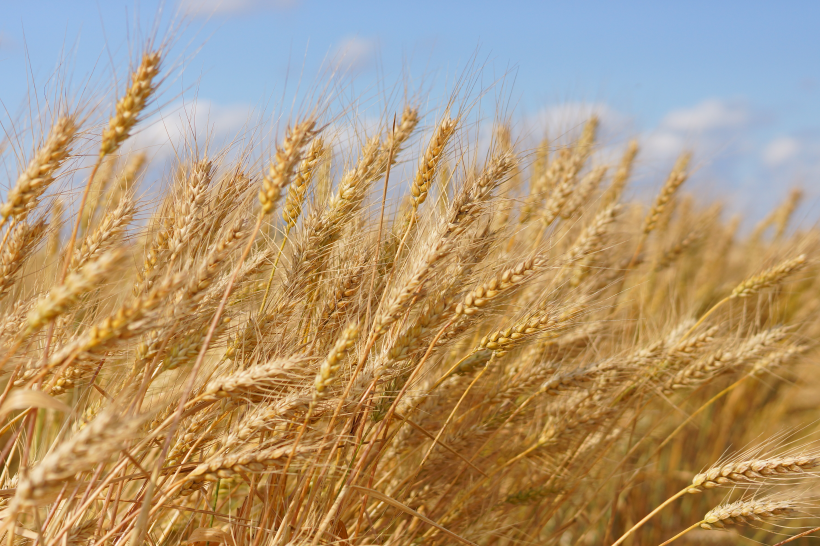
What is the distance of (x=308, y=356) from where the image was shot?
53.7 inches

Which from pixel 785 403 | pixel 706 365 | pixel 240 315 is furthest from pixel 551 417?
pixel 785 403

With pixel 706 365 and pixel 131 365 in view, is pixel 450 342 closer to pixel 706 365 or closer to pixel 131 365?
pixel 131 365

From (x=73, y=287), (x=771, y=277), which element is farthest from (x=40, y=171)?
(x=771, y=277)

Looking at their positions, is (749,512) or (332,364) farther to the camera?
(749,512)

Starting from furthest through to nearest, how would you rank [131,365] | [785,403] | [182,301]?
[785,403]
[131,365]
[182,301]

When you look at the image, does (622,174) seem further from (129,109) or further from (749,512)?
(129,109)

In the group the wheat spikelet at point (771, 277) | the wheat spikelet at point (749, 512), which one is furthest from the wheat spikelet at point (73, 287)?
the wheat spikelet at point (771, 277)

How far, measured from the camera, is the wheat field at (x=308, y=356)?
1.28m

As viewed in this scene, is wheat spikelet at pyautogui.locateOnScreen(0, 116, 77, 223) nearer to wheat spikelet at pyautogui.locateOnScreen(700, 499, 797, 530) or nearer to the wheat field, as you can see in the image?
the wheat field

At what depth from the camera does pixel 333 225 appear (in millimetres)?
1734

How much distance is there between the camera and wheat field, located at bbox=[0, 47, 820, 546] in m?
1.28

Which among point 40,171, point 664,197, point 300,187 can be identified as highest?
point 664,197

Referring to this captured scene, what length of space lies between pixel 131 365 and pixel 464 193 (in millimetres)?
1003

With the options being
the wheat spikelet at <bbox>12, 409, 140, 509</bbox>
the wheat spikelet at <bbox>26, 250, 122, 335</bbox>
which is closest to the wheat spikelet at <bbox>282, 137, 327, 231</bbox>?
the wheat spikelet at <bbox>26, 250, 122, 335</bbox>
